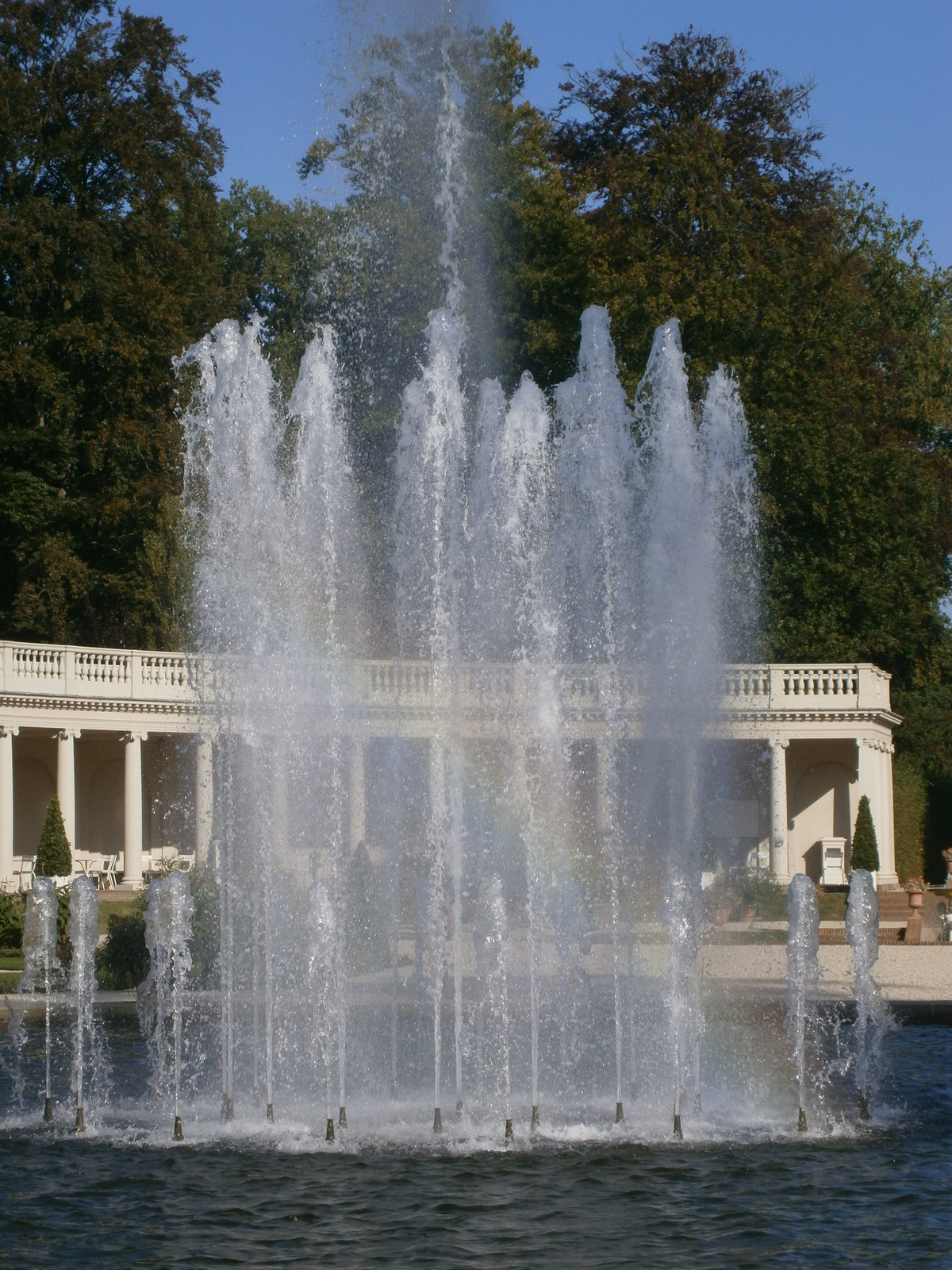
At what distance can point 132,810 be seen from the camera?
130 feet

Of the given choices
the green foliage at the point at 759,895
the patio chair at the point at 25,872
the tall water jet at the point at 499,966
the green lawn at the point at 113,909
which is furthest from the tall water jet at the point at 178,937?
the patio chair at the point at 25,872

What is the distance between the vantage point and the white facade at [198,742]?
1467 inches

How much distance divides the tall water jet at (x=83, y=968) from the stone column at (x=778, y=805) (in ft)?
73.2

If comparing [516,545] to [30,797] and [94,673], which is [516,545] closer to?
[94,673]

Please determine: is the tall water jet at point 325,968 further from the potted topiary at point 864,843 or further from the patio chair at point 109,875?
the potted topiary at point 864,843

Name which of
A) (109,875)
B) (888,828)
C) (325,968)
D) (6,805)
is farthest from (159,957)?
(888,828)

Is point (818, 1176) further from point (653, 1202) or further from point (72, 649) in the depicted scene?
point (72, 649)

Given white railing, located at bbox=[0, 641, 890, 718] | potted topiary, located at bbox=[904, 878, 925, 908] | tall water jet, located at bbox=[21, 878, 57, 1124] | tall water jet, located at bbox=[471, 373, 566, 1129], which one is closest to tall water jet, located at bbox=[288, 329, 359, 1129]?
tall water jet, located at bbox=[471, 373, 566, 1129]

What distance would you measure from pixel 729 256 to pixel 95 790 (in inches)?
838

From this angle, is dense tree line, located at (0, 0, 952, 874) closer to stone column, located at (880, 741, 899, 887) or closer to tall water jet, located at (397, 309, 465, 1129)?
stone column, located at (880, 741, 899, 887)

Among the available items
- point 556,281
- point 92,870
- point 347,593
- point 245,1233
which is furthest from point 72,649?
point 245,1233

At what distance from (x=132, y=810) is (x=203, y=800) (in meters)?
1.60

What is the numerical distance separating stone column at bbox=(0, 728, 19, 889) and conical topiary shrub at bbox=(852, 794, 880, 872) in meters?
18.4

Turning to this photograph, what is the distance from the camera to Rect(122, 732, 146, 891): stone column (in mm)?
39000
